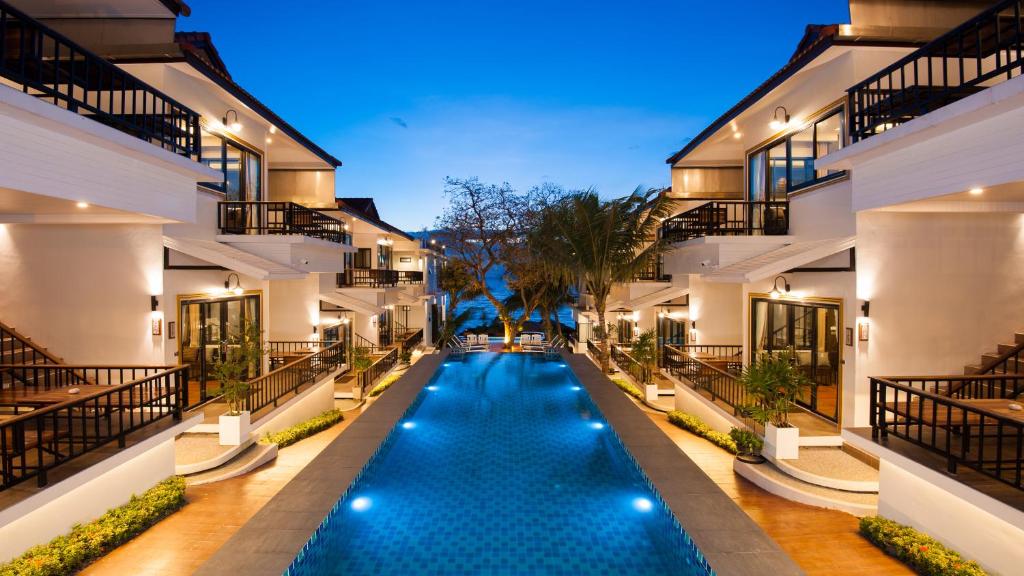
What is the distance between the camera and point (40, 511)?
20.8 feet

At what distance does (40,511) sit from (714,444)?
1185cm

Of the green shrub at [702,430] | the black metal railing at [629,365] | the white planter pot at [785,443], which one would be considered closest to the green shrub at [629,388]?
the black metal railing at [629,365]

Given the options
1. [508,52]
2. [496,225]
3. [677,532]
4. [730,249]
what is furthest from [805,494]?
[508,52]

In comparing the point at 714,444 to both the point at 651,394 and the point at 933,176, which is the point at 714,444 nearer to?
the point at 651,394

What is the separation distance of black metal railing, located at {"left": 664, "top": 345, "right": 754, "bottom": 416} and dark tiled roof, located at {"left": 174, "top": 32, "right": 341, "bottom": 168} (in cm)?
1324

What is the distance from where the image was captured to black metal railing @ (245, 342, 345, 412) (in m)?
11.6

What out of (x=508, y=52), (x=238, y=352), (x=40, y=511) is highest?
(x=508, y=52)

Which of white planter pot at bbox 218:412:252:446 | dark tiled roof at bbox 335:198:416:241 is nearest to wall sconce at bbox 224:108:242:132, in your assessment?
white planter pot at bbox 218:412:252:446

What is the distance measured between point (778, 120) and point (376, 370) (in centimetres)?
1597

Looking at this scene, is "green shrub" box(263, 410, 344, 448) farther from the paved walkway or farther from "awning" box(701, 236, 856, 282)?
"awning" box(701, 236, 856, 282)

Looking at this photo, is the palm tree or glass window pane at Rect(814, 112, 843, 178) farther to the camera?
the palm tree

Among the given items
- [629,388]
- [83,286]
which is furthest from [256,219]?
[629,388]

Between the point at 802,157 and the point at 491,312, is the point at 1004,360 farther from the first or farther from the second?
the point at 491,312

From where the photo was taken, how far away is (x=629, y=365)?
1808cm
